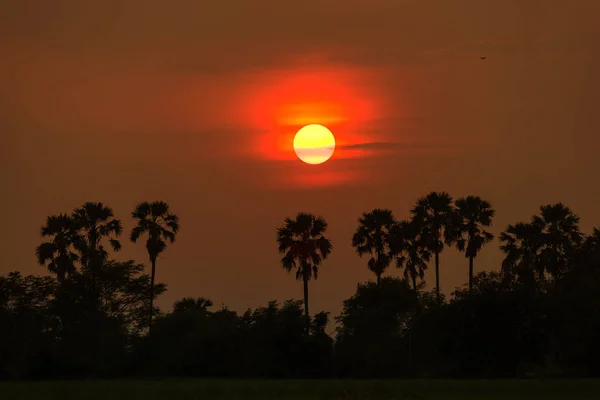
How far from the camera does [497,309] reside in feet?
280

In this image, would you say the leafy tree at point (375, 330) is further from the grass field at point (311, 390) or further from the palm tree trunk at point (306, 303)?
the grass field at point (311, 390)

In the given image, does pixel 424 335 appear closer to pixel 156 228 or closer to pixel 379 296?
pixel 379 296

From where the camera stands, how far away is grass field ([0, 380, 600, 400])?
64.3m

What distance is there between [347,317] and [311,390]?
26842 millimetres

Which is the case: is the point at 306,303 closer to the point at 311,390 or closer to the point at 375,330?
the point at 375,330

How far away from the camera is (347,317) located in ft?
310

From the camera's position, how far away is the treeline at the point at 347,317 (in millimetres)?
85188

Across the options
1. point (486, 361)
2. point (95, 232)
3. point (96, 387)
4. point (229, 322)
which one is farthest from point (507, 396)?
point (95, 232)

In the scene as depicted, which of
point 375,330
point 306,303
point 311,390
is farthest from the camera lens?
point 306,303

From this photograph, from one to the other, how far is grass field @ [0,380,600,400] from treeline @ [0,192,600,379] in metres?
10.4

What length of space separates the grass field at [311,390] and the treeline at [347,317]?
10.4 meters

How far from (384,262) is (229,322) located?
17118 millimetres

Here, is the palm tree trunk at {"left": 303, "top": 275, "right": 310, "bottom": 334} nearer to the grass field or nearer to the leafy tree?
the leafy tree

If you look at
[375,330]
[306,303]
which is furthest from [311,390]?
[306,303]
